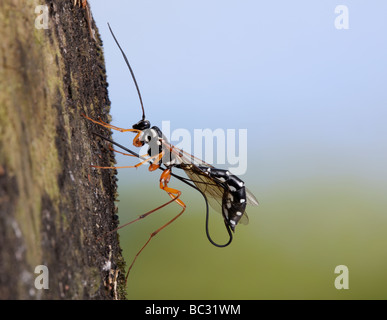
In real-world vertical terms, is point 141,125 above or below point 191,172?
above

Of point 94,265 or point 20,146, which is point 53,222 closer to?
point 20,146

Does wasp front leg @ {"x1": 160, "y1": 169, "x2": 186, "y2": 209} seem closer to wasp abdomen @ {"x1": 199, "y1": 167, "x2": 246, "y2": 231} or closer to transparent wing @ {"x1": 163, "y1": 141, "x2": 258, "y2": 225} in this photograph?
transparent wing @ {"x1": 163, "y1": 141, "x2": 258, "y2": 225}

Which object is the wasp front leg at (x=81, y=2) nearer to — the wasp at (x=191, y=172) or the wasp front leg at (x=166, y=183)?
the wasp at (x=191, y=172)

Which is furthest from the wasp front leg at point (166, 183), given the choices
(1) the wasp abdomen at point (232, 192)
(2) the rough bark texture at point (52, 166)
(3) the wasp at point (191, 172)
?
(2) the rough bark texture at point (52, 166)

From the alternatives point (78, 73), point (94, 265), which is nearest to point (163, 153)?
point (78, 73)

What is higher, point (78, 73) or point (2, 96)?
point (78, 73)

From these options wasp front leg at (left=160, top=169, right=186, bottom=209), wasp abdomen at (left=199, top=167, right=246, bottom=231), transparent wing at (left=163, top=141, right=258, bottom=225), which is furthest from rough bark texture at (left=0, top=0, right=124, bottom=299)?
wasp abdomen at (left=199, top=167, right=246, bottom=231)

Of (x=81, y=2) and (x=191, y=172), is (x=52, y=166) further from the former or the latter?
(x=191, y=172)

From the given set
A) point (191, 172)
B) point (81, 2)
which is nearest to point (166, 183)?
point (191, 172)
